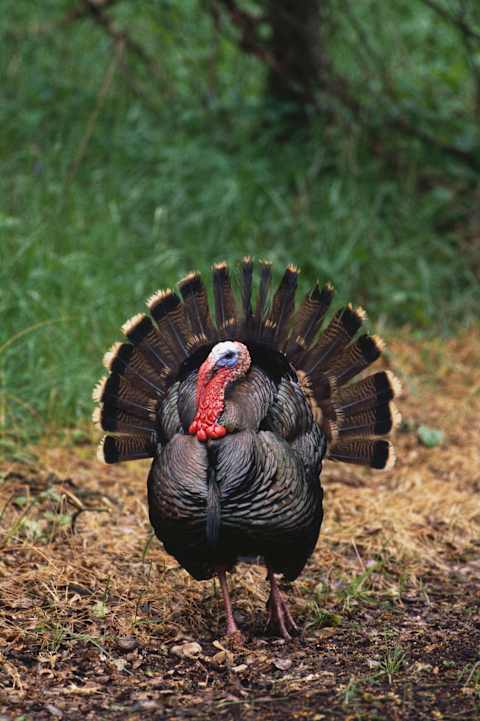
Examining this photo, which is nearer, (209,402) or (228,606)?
(209,402)

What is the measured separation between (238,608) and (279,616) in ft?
1.18

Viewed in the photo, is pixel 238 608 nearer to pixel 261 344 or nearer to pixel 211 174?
pixel 261 344

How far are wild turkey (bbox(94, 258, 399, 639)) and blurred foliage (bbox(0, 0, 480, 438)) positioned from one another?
1.90m

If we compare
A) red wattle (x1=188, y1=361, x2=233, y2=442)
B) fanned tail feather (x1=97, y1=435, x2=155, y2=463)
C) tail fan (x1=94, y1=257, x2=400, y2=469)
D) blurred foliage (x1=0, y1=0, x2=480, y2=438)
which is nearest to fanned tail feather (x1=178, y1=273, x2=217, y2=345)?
tail fan (x1=94, y1=257, x2=400, y2=469)

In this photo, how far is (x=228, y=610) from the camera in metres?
4.05

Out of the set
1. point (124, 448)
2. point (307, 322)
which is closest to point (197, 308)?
point (307, 322)

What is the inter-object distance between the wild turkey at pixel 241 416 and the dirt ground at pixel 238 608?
0.94ft

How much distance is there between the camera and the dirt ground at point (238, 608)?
3.40 meters

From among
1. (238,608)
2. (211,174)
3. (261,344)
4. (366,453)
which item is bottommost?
(238,608)

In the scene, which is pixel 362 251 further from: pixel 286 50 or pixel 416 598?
pixel 416 598

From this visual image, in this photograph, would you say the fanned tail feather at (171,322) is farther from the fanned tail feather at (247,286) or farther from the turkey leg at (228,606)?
the turkey leg at (228,606)

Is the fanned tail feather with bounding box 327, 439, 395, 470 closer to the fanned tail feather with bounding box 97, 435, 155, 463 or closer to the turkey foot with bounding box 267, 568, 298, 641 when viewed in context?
the turkey foot with bounding box 267, 568, 298, 641

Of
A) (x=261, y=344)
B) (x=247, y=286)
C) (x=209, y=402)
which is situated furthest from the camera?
(x=247, y=286)

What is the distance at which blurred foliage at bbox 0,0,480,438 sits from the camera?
6.96 meters
